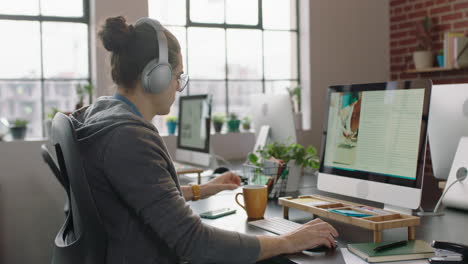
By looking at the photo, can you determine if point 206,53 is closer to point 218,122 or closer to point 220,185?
point 218,122

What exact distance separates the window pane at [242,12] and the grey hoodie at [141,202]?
3205 mm

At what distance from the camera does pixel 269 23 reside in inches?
175

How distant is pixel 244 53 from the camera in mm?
4355

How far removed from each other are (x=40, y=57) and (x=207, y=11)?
4.51 feet

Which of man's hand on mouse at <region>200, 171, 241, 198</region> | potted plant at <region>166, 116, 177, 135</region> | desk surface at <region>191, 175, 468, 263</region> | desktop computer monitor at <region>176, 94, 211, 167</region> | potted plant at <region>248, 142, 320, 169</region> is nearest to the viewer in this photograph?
desk surface at <region>191, 175, 468, 263</region>

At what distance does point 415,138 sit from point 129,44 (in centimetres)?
86

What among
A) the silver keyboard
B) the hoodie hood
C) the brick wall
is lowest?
the silver keyboard

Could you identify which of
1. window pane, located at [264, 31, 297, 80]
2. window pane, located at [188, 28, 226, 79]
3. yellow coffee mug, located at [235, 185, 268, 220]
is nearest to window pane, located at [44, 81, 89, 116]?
window pane, located at [188, 28, 226, 79]

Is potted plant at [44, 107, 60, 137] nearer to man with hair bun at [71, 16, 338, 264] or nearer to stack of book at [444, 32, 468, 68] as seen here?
man with hair bun at [71, 16, 338, 264]

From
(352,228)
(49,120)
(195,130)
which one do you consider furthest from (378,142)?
(49,120)

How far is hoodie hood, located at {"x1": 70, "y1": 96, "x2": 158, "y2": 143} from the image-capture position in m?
1.17

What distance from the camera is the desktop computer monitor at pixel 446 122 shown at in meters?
1.93

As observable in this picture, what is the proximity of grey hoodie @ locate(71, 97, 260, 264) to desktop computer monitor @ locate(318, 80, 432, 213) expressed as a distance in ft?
1.79

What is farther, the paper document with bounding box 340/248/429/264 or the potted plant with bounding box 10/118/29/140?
the potted plant with bounding box 10/118/29/140
